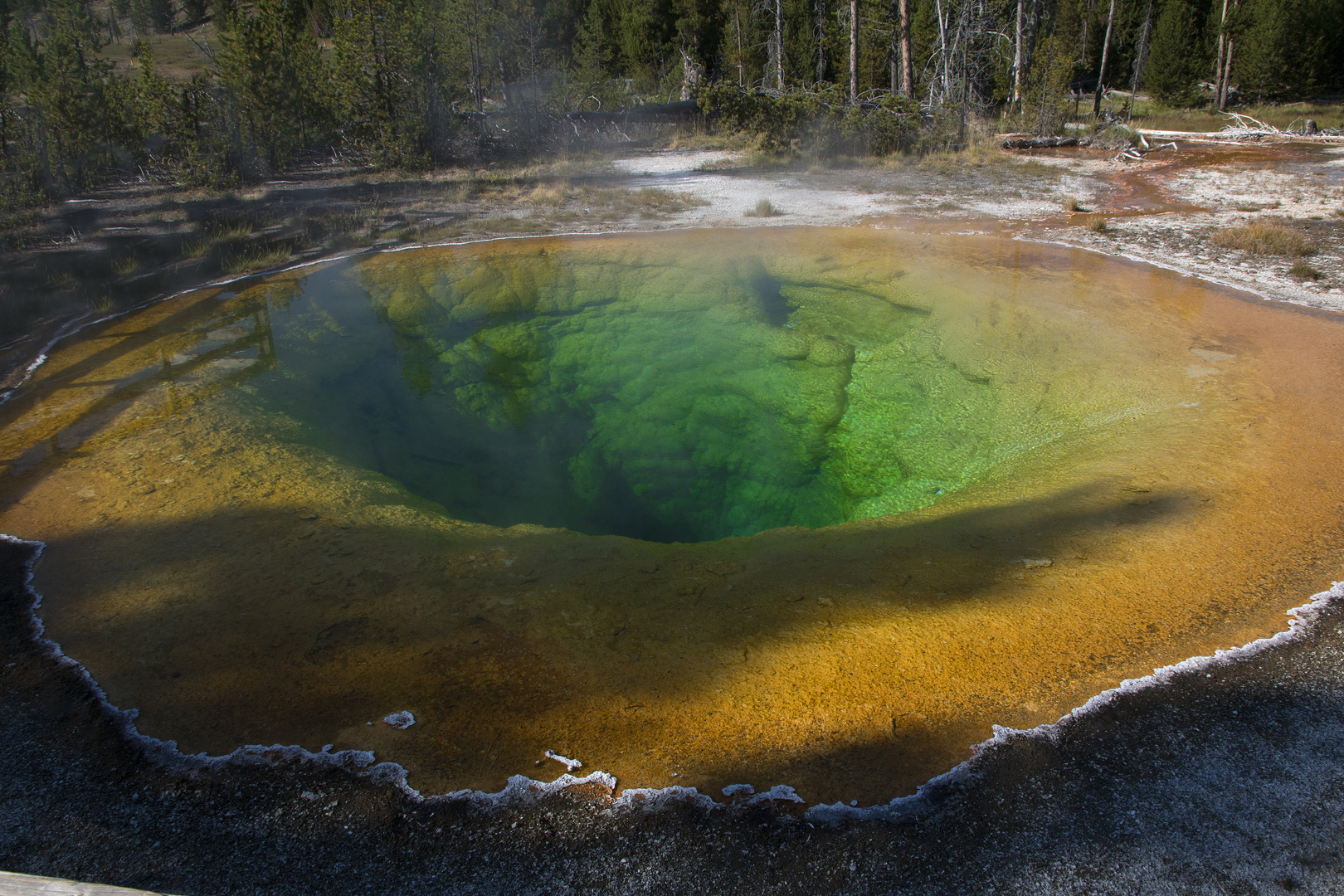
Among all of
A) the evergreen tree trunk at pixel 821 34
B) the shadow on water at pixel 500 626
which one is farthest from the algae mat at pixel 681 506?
the evergreen tree trunk at pixel 821 34

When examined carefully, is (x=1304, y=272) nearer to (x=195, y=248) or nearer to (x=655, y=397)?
(x=655, y=397)

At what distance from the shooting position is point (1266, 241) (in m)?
6.91

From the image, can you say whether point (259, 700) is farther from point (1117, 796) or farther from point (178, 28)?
point (178, 28)

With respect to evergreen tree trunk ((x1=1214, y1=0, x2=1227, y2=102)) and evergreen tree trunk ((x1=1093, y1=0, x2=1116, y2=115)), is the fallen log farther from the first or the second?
evergreen tree trunk ((x1=1214, y1=0, x2=1227, y2=102))

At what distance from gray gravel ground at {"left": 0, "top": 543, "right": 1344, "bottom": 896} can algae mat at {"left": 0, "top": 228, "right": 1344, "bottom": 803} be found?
0.47 ft

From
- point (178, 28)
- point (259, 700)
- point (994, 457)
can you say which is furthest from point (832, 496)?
point (178, 28)

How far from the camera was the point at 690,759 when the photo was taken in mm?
2104

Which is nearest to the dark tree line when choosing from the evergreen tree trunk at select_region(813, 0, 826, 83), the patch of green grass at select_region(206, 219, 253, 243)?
the evergreen tree trunk at select_region(813, 0, 826, 83)

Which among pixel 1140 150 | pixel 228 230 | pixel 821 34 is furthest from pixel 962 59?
pixel 228 230

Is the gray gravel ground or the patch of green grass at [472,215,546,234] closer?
the gray gravel ground

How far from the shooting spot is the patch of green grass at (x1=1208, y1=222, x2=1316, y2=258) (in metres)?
6.71

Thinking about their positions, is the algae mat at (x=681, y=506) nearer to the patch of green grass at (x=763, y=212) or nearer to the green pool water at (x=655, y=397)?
the green pool water at (x=655, y=397)

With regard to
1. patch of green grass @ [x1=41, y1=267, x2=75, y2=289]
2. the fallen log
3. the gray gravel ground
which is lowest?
the gray gravel ground

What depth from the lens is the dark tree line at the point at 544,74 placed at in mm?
11812
